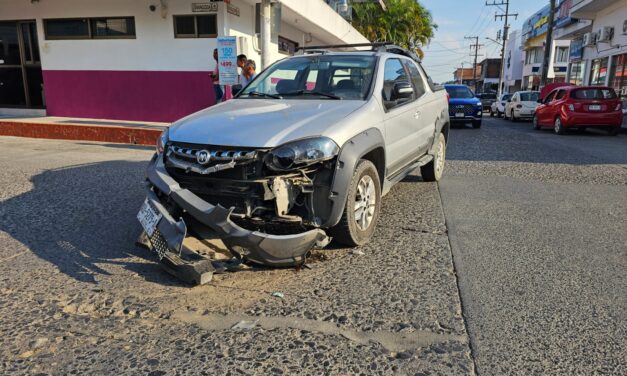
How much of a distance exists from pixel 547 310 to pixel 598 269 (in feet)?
3.44

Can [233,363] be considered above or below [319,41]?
below

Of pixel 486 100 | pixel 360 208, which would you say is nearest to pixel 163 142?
pixel 360 208

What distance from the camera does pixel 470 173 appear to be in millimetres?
7961

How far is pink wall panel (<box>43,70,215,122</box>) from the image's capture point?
13.6 m

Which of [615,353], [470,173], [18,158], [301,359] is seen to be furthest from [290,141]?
[18,158]

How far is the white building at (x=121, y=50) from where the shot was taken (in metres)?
13.3

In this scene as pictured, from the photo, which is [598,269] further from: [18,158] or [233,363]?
[18,158]

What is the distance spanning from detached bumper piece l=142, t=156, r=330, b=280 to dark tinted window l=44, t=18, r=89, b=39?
12.7 metres

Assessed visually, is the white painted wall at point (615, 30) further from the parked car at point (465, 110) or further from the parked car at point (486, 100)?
the parked car at point (486, 100)

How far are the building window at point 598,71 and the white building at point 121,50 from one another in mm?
16425

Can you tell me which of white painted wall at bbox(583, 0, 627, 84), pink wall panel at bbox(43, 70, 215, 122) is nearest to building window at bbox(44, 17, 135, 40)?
pink wall panel at bbox(43, 70, 215, 122)

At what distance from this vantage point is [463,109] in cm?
1666

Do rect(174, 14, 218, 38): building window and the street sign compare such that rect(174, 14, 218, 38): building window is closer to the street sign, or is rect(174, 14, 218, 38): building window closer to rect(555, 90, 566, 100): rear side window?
the street sign

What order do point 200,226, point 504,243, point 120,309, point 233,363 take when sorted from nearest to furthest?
point 233,363 → point 120,309 → point 200,226 → point 504,243
